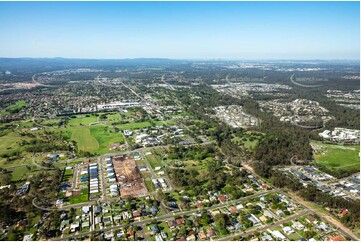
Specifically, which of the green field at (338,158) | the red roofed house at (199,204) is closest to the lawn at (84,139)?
the red roofed house at (199,204)

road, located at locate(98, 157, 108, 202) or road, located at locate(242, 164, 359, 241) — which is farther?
road, located at locate(98, 157, 108, 202)

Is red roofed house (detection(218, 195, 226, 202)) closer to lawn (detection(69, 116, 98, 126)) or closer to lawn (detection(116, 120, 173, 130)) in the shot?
lawn (detection(116, 120, 173, 130))

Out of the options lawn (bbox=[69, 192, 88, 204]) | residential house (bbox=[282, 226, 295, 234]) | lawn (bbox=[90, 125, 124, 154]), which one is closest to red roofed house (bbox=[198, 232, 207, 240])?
residential house (bbox=[282, 226, 295, 234])

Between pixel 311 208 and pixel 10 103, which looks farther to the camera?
pixel 10 103

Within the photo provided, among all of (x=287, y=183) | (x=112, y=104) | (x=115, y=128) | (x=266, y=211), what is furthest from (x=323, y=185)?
(x=112, y=104)

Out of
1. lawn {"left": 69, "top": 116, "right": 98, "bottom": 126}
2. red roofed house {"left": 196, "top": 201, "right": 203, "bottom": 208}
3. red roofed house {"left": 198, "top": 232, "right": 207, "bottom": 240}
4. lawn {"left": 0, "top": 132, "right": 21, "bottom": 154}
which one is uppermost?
lawn {"left": 0, "top": 132, "right": 21, "bottom": 154}

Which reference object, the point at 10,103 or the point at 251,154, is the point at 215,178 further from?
the point at 10,103

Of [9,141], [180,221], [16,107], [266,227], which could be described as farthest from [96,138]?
[16,107]
